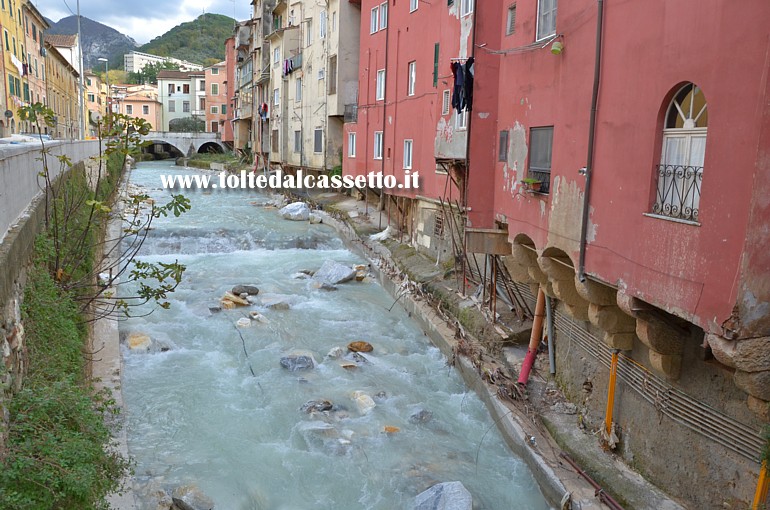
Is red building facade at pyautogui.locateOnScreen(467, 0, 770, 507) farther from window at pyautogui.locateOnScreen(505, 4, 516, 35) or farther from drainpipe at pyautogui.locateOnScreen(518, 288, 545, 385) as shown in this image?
window at pyautogui.locateOnScreen(505, 4, 516, 35)

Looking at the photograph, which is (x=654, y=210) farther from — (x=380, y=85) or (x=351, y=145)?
(x=351, y=145)

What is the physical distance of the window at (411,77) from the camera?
818 inches

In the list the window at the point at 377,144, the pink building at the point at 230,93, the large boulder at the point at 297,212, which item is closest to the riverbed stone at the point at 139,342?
the window at the point at 377,144

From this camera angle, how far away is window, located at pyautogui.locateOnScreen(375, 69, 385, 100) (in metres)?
24.2

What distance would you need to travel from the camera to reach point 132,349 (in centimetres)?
1346

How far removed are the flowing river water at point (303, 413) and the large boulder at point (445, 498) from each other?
34 centimetres

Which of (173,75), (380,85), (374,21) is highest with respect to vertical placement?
(173,75)

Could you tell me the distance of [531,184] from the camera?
33.9 ft

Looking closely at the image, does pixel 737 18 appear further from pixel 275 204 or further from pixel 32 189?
pixel 275 204

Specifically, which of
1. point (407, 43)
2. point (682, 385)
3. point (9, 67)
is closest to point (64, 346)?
point (682, 385)

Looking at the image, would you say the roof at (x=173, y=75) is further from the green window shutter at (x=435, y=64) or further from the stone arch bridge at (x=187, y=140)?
the green window shutter at (x=435, y=64)

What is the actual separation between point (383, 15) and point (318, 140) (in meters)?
9.80

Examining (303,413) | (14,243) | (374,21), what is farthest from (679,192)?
(374,21)

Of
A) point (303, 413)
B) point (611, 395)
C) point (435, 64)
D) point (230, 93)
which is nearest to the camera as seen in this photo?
point (611, 395)
